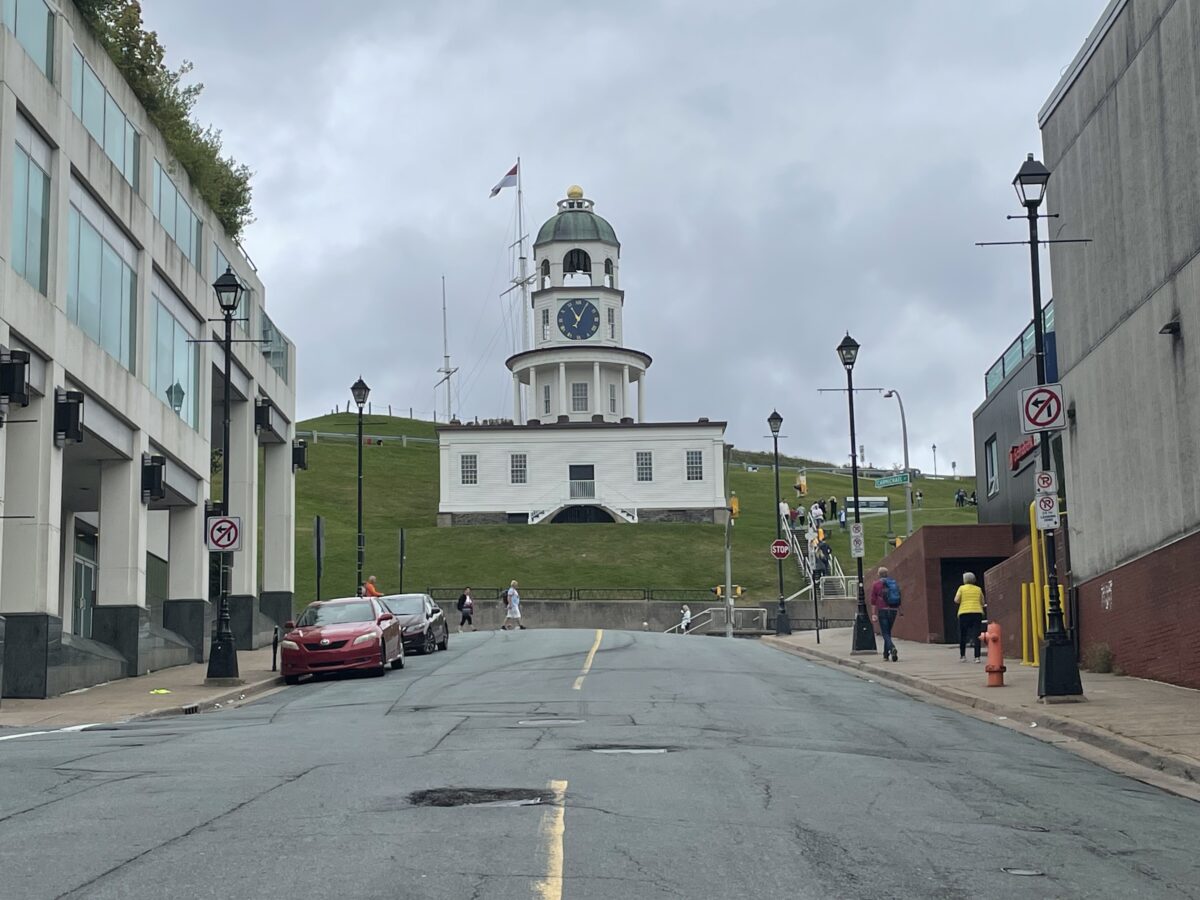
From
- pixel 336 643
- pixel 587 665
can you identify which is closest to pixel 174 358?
pixel 336 643

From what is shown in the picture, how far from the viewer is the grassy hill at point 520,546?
69812 mm

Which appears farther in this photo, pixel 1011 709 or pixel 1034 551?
pixel 1034 551

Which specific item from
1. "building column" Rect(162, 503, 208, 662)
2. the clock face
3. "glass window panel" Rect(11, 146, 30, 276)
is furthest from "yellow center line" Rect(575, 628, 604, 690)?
the clock face

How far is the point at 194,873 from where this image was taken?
8180 mm

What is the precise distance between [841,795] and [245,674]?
19.5 meters

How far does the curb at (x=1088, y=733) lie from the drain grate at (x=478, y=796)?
5.89 meters

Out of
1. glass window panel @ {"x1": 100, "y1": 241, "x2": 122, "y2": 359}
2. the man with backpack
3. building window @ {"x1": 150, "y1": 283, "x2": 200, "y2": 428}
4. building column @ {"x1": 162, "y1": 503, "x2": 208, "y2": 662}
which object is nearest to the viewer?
glass window panel @ {"x1": 100, "y1": 241, "x2": 122, "y2": 359}

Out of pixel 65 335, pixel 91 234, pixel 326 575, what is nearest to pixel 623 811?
pixel 65 335

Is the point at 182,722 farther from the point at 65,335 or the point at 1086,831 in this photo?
the point at 1086,831

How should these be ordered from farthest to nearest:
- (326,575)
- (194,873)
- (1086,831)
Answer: (326,575) → (1086,831) → (194,873)

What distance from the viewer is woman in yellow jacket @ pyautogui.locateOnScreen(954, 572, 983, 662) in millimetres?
28391

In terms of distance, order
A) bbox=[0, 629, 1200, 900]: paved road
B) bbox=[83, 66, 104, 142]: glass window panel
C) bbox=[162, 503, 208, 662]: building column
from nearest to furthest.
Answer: bbox=[0, 629, 1200, 900]: paved road, bbox=[83, 66, 104, 142]: glass window panel, bbox=[162, 503, 208, 662]: building column

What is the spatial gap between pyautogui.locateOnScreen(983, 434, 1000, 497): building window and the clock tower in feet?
159

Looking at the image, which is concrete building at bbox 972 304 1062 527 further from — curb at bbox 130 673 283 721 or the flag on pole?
the flag on pole
